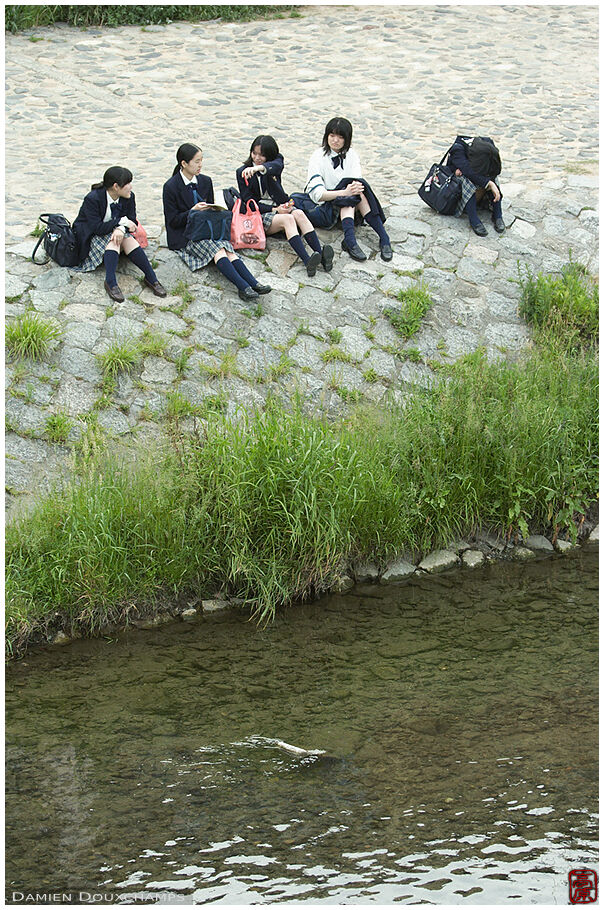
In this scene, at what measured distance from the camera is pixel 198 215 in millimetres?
8477

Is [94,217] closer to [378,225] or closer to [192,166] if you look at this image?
[192,166]

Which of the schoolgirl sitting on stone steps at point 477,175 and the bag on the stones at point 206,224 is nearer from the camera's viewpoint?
the bag on the stones at point 206,224

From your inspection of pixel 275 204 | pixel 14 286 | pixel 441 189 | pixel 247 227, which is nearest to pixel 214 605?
pixel 14 286

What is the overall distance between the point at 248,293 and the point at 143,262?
879 millimetres

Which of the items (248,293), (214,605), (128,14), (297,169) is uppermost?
(128,14)

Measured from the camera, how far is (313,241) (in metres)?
8.92

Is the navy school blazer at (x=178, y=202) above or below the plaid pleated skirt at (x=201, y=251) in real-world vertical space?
above

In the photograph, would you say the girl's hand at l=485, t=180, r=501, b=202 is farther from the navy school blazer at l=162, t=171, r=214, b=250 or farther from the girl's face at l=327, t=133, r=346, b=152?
the navy school blazer at l=162, t=171, r=214, b=250

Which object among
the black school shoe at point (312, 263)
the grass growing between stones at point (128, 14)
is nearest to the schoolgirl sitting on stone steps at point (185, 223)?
the black school shoe at point (312, 263)

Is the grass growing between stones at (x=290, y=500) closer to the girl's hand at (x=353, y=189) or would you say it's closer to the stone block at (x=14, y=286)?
the stone block at (x=14, y=286)

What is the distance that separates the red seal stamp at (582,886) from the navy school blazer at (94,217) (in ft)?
18.9

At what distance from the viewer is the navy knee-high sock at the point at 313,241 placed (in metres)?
8.91

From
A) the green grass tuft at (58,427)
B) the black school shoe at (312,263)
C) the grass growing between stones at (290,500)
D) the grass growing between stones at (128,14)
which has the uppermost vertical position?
the grass growing between stones at (128,14)

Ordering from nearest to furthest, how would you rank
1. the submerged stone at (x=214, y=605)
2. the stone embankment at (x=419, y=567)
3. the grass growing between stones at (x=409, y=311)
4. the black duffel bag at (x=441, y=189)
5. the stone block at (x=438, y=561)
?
the stone embankment at (x=419, y=567)
the submerged stone at (x=214, y=605)
the stone block at (x=438, y=561)
the grass growing between stones at (x=409, y=311)
the black duffel bag at (x=441, y=189)
